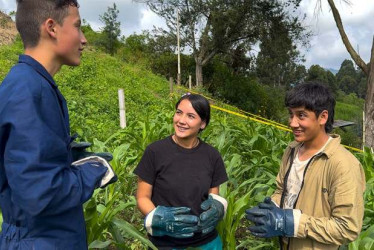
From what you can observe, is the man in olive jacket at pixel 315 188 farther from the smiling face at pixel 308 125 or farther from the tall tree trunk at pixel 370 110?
the tall tree trunk at pixel 370 110

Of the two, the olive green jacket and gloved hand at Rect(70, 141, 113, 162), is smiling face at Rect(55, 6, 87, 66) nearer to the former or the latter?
Result: gloved hand at Rect(70, 141, 113, 162)

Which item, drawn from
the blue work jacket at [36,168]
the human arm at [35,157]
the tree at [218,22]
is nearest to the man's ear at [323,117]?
the blue work jacket at [36,168]

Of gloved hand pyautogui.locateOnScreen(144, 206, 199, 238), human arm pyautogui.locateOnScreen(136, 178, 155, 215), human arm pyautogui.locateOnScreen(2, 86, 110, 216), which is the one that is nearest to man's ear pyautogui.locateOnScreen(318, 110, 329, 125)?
gloved hand pyautogui.locateOnScreen(144, 206, 199, 238)

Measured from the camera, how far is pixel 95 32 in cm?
2317

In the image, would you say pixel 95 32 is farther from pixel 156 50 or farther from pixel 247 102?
pixel 247 102

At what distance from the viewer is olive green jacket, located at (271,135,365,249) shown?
146 centimetres

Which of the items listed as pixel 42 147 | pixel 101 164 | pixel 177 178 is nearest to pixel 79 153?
pixel 101 164

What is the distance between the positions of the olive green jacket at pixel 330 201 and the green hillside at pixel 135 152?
1.78ft

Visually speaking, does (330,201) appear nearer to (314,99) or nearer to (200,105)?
(314,99)

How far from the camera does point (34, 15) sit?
3.74 feet

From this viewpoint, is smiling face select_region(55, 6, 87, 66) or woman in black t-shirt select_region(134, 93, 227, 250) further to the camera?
woman in black t-shirt select_region(134, 93, 227, 250)

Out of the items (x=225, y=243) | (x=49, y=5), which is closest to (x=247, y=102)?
(x=225, y=243)

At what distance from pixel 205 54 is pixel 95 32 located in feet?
24.2

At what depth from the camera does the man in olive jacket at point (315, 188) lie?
4.82 ft
